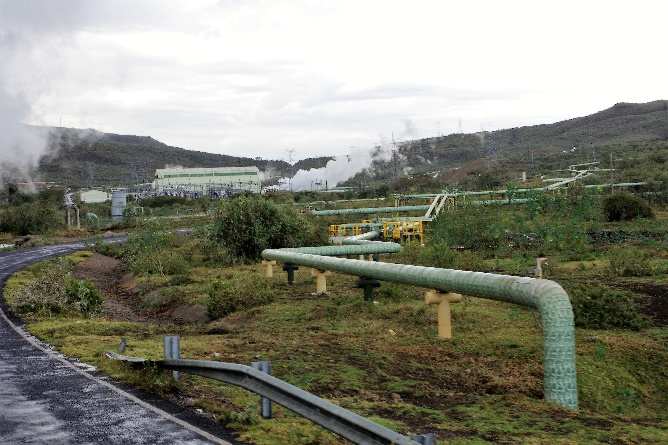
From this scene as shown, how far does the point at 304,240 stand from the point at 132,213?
45466mm

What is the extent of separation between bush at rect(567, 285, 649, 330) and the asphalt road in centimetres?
785

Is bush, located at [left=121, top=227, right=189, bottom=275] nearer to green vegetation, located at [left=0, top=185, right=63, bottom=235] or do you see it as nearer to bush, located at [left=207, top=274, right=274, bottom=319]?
bush, located at [left=207, top=274, right=274, bottom=319]

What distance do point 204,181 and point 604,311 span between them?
110246 millimetres

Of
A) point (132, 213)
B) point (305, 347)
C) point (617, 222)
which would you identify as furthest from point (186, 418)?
point (132, 213)

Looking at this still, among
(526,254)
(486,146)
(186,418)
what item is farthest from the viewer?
(486,146)

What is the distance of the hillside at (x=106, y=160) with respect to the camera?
137m

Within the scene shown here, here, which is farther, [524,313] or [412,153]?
[412,153]

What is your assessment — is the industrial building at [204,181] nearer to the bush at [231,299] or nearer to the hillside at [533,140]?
the hillside at [533,140]

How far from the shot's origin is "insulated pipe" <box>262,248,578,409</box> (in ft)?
28.6

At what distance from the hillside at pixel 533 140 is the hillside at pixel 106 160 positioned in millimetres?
32087

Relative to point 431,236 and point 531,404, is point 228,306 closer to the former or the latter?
point 531,404

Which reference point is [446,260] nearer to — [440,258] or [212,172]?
[440,258]

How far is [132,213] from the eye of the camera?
73.1 metres

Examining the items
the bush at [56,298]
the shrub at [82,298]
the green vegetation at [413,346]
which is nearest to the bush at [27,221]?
the green vegetation at [413,346]
